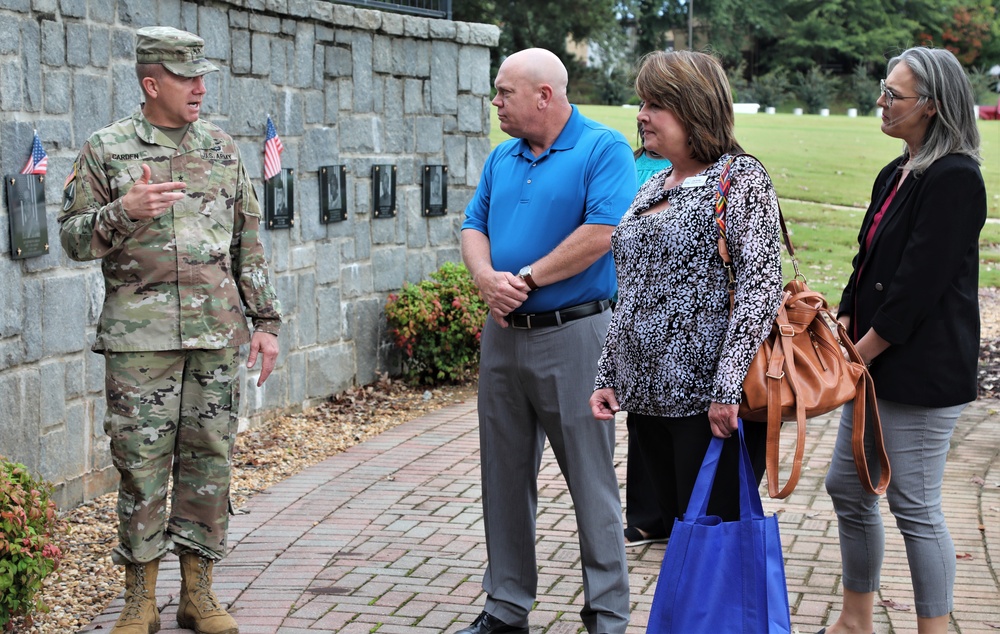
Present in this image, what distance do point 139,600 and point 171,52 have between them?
194 centimetres

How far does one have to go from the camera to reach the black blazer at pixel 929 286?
3.55 meters

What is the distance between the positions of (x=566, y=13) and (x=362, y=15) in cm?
3687

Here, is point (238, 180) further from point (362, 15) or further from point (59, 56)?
point (362, 15)

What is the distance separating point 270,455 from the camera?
6.90 metres

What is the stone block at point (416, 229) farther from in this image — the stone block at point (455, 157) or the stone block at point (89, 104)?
the stone block at point (89, 104)

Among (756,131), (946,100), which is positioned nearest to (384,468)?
(946,100)

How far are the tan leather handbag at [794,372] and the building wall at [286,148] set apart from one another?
11.6 ft

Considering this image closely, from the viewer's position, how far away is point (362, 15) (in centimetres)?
836

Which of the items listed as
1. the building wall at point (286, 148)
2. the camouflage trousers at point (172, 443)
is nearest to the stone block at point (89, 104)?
the building wall at point (286, 148)

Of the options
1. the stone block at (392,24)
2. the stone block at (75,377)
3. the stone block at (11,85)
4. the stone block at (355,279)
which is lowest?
the stone block at (75,377)

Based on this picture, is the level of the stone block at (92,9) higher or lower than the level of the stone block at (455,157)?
higher

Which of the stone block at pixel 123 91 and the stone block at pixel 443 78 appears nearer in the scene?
the stone block at pixel 123 91

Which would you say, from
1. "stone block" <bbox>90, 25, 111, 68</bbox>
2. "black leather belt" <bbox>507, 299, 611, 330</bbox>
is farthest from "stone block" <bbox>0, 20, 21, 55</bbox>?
"black leather belt" <bbox>507, 299, 611, 330</bbox>

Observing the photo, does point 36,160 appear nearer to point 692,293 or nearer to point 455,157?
point 692,293
